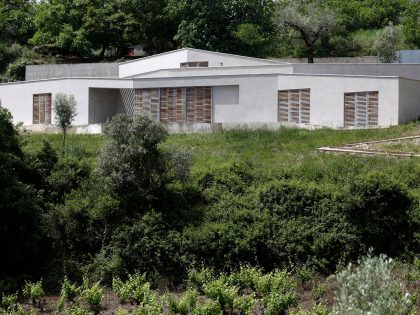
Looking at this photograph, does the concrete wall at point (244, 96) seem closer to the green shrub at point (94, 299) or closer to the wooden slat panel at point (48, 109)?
the wooden slat panel at point (48, 109)

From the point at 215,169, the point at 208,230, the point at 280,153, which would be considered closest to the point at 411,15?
the point at 280,153

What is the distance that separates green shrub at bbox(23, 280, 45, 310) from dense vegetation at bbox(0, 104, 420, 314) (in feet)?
3.13

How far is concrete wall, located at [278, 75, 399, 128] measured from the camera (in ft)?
115

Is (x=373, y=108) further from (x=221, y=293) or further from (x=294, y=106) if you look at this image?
(x=221, y=293)

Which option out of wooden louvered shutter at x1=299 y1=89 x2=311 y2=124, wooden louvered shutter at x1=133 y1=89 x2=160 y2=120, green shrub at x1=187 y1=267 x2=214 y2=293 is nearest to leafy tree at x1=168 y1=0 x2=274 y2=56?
wooden louvered shutter at x1=133 y1=89 x2=160 y2=120

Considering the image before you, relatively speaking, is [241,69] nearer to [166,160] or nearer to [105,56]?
[166,160]

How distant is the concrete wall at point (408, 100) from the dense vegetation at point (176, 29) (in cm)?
1521

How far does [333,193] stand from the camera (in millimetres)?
24141

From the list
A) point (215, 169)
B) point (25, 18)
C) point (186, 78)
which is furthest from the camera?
point (25, 18)

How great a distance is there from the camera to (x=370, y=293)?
11867 mm

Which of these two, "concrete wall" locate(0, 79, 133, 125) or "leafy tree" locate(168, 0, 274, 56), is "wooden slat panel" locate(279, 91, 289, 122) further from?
"leafy tree" locate(168, 0, 274, 56)

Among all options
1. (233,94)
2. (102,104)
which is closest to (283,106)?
(233,94)

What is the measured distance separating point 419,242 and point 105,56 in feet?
145

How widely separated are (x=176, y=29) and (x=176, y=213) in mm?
37601
